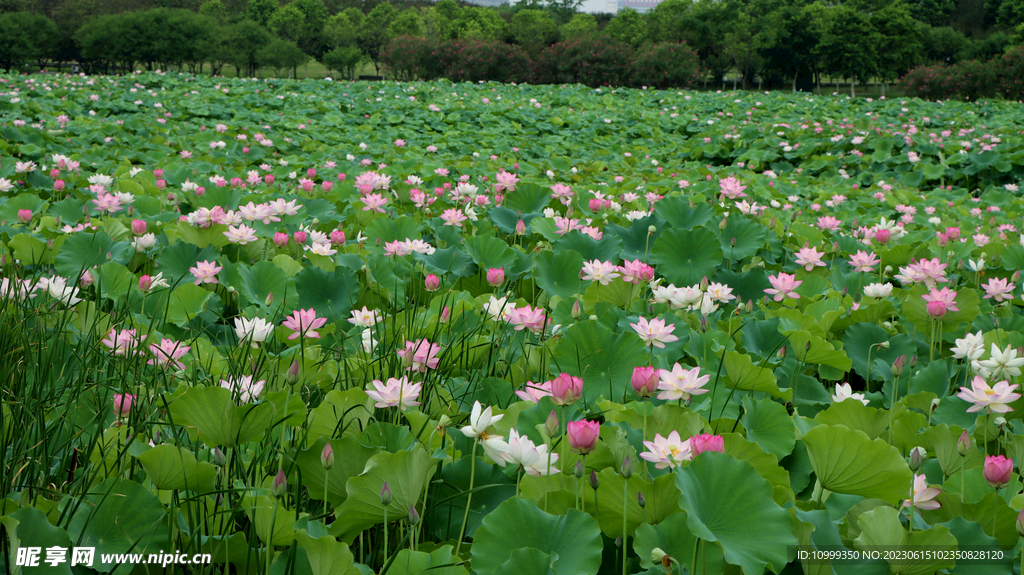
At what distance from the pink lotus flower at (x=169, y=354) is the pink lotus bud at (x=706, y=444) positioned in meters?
0.94

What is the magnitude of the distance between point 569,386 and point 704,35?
131ft

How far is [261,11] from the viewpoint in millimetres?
52281

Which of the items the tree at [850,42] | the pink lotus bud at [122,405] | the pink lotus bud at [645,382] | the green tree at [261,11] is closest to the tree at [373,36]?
the green tree at [261,11]

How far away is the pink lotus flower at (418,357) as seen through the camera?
1.19 m

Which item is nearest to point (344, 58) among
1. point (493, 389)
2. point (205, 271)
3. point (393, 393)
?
point (205, 271)

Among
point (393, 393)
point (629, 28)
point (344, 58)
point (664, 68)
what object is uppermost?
point (629, 28)

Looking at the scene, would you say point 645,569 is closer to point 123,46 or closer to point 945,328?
point 945,328

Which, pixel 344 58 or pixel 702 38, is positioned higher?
pixel 702 38

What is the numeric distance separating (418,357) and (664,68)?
20748 mm

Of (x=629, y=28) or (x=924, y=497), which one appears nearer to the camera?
(x=924, y=497)

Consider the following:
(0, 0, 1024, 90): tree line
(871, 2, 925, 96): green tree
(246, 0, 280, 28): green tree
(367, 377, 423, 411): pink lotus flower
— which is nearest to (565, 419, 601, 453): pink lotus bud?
(367, 377, 423, 411): pink lotus flower

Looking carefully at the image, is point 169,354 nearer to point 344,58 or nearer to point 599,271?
point 599,271

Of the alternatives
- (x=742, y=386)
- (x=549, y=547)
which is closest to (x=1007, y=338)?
(x=742, y=386)

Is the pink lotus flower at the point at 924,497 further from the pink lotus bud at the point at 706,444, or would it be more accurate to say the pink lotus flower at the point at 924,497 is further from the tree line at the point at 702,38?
the tree line at the point at 702,38
